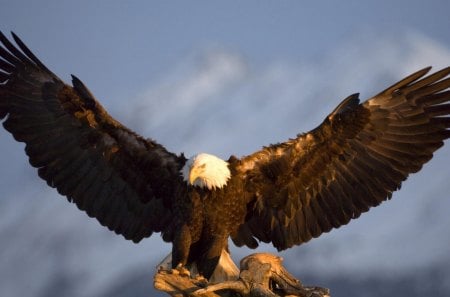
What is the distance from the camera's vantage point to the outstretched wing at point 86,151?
998cm

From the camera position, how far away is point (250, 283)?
29.6ft

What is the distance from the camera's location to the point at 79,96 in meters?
10.2

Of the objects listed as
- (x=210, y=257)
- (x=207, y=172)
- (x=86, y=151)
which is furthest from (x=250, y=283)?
(x=86, y=151)

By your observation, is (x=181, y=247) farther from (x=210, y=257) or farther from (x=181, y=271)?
(x=181, y=271)

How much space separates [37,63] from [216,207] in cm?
223

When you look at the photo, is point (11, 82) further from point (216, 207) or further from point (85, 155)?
point (216, 207)

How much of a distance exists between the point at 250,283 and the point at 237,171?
3.32 feet

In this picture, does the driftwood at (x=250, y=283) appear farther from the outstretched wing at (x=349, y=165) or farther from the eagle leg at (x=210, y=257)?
the outstretched wing at (x=349, y=165)

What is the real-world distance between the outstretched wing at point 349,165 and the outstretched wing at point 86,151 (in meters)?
0.73

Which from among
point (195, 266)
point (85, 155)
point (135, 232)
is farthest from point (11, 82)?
point (195, 266)

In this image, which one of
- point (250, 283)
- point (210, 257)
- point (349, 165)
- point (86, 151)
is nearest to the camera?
point (250, 283)

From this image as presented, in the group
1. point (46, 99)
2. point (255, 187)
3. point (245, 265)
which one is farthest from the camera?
point (46, 99)

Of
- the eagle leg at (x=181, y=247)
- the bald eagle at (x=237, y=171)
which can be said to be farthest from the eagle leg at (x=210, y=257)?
the eagle leg at (x=181, y=247)

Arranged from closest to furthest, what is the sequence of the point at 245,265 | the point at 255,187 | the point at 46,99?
the point at 245,265 < the point at 255,187 < the point at 46,99
